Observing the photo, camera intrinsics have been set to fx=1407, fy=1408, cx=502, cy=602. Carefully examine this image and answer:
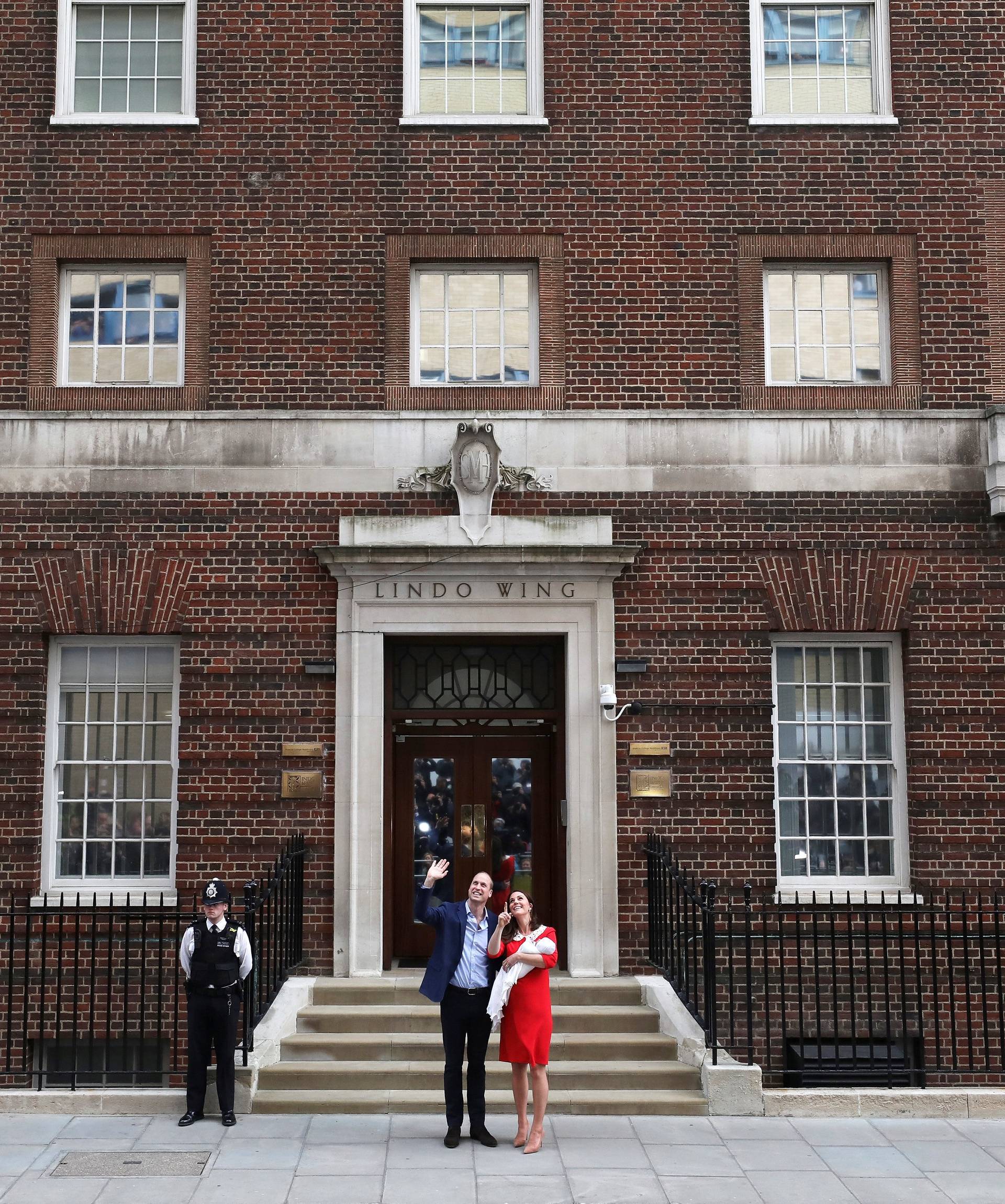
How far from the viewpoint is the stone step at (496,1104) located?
998cm

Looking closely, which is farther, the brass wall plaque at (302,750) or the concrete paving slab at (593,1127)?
the brass wall plaque at (302,750)

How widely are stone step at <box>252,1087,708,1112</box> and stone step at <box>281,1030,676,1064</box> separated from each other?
511mm

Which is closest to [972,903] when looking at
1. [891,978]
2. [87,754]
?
[891,978]

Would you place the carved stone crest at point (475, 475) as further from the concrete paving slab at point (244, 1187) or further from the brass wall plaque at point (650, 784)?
the concrete paving slab at point (244, 1187)

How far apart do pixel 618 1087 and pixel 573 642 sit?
3861 mm

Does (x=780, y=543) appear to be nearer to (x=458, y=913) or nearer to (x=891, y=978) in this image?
(x=891, y=978)

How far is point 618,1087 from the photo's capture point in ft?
34.0

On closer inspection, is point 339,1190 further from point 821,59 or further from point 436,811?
point 821,59

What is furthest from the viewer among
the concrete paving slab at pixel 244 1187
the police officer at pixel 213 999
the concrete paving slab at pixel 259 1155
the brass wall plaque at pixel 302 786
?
the brass wall plaque at pixel 302 786

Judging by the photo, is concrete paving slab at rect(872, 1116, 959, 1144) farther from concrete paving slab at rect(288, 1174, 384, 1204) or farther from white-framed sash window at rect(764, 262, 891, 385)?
white-framed sash window at rect(764, 262, 891, 385)

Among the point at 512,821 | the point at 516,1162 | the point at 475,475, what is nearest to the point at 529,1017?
the point at 516,1162

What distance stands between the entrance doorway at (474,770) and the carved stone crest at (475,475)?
1146mm

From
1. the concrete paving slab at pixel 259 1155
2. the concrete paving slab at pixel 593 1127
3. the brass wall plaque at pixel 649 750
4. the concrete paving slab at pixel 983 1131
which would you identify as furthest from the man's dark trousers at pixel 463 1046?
the brass wall plaque at pixel 649 750

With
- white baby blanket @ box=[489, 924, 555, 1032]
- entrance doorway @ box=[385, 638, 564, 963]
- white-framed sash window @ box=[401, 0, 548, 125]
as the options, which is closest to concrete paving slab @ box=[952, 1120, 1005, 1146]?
white baby blanket @ box=[489, 924, 555, 1032]
